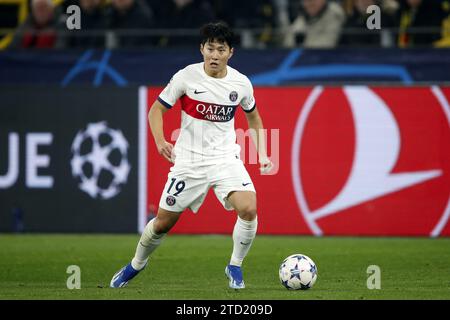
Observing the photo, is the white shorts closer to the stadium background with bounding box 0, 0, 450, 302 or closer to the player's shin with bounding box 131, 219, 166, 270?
the player's shin with bounding box 131, 219, 166, 270

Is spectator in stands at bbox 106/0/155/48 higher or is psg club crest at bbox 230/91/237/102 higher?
spectator in stands at bbox 106/0/155/48

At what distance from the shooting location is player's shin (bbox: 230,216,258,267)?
34.9ft

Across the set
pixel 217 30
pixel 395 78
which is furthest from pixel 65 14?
pixel 217 30

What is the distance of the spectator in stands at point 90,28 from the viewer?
59.5 feet

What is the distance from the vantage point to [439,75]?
55.7 feet

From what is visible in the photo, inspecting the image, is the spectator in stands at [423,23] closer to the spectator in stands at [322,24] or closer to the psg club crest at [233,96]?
the spectator in stands at [322,24]

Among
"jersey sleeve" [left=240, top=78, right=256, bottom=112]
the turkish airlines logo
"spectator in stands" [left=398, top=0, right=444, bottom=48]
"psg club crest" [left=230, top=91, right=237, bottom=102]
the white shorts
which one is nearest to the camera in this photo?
the white shorts

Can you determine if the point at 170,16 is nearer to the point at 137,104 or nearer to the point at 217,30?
the point at 137,104

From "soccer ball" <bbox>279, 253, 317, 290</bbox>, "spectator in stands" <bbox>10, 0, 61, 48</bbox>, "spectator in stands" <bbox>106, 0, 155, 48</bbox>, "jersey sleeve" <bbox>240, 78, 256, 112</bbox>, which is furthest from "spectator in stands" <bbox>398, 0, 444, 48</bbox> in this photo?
"soccer ball" <bbox>279, 253, 317, 290</bbox>

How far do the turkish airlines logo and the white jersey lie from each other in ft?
20.0

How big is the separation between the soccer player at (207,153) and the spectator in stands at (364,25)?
272 inches

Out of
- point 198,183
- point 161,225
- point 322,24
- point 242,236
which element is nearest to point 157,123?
point 198,183
